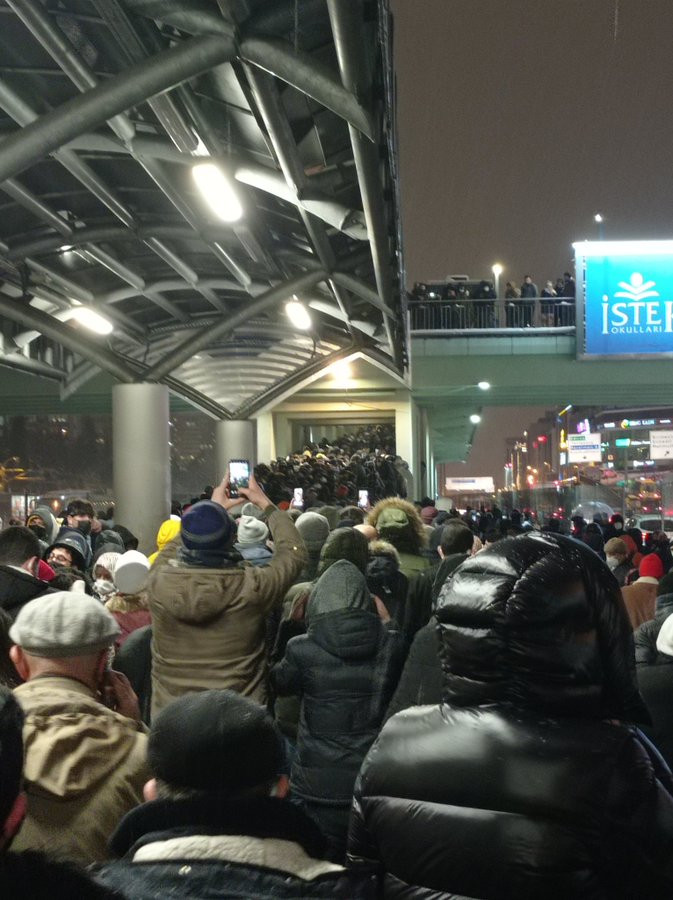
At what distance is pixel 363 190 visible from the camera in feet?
36.0

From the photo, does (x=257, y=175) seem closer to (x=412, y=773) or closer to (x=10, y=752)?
(x=412, y=773)

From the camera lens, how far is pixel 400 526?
344 inches

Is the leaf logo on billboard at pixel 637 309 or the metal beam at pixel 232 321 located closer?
the metal beam at pixel 232 321

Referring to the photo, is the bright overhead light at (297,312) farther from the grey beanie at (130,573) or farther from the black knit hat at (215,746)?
the black knit hat at (215,746)

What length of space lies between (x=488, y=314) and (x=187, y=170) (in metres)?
17.8

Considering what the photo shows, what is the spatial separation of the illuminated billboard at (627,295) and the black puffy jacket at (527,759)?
991 inches

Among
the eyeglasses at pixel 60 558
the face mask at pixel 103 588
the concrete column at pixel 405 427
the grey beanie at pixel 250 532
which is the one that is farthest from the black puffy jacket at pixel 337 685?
the concrete column at pixel 405 427

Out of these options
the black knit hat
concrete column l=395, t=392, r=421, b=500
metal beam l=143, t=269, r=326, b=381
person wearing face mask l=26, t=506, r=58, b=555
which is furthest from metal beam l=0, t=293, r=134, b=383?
the black knit hat

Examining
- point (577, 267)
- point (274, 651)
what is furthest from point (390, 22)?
point (577, 267)

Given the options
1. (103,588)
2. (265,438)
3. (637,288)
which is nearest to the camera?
(103,588)

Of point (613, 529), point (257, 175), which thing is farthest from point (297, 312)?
point (257, 175)

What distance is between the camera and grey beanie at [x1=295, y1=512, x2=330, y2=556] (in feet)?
28.1

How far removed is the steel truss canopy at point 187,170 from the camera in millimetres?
9094

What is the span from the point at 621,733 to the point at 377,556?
4.76m
